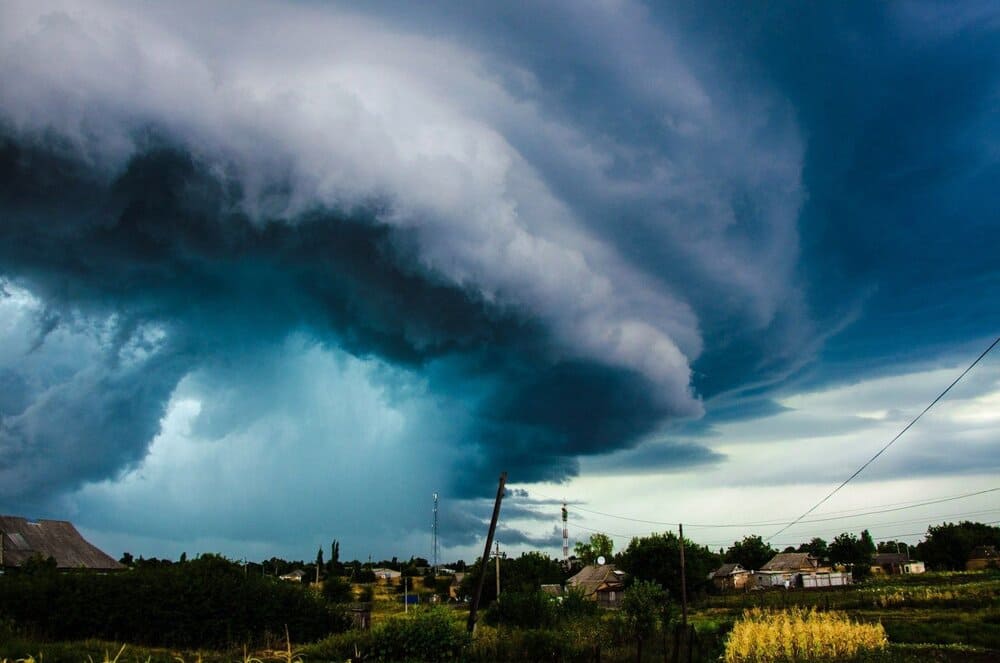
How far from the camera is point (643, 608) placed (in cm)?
4253

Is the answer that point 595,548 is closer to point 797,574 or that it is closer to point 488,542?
point 797,574

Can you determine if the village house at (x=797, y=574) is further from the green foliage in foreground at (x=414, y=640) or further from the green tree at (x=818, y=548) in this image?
Answer: the green foliage in foreground at (x=414, y=640)

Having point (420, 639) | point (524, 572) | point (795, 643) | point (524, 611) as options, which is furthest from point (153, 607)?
point (524, 572)

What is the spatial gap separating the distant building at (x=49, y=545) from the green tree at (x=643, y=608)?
1614 inches

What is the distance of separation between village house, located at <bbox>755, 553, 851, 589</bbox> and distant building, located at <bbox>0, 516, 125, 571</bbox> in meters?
82.8

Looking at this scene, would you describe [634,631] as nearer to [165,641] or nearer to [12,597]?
[165,641]

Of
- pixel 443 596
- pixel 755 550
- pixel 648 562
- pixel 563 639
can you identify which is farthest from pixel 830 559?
pixel 563 639

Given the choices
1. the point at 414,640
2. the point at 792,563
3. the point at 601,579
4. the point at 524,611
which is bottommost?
the point at 601,579

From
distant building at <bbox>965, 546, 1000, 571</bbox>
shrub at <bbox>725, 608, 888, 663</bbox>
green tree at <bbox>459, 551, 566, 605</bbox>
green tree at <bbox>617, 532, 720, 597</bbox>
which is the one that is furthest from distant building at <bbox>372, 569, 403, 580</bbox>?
shrub at <bbox>725, 608, 888, 663</bbox>

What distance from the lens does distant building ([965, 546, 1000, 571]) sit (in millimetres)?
105194

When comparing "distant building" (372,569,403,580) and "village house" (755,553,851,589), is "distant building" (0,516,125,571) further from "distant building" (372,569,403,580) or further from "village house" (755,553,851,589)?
"village house" (755,553,851,589)

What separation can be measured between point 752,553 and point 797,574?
162 ft

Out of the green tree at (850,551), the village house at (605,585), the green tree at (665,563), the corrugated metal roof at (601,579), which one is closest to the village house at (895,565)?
the green tree at (850,551)

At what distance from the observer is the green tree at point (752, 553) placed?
5586 inches
